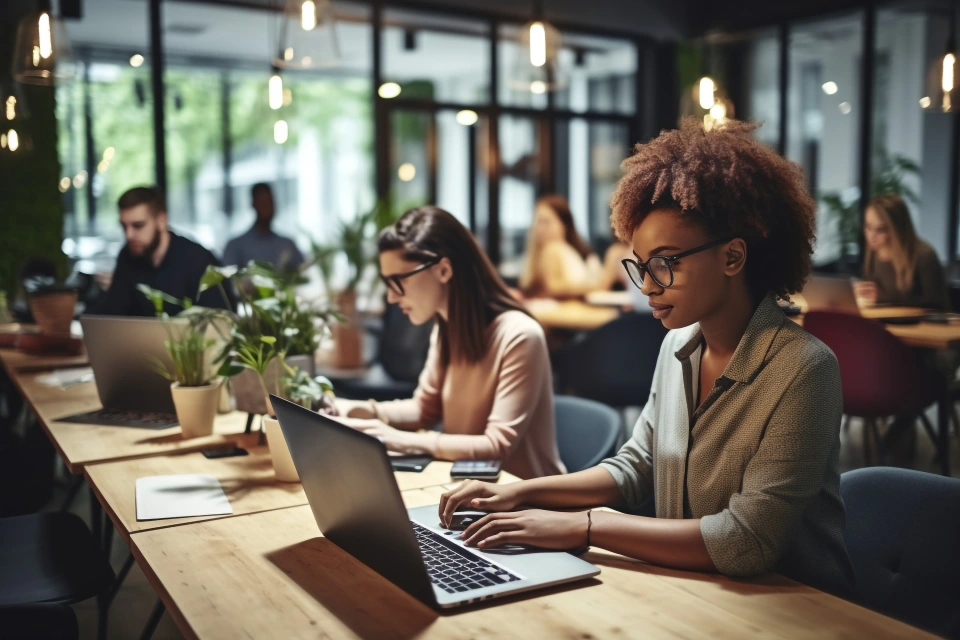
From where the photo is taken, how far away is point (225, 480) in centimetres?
200

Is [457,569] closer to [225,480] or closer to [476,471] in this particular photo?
[476,471]

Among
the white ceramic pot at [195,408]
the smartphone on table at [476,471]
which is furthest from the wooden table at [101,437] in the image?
the smartphone on table at [476,471]

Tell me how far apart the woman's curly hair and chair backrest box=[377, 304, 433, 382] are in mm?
3217

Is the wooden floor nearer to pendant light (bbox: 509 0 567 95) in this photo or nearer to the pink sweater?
the pink sweater

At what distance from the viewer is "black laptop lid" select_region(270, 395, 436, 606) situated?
1241mm

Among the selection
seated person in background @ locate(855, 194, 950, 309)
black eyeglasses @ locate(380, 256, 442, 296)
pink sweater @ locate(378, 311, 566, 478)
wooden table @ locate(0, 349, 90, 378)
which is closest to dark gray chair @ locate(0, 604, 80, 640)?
pink sweater @ locate(378, 311, 566, 478)

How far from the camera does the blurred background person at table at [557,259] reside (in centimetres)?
635

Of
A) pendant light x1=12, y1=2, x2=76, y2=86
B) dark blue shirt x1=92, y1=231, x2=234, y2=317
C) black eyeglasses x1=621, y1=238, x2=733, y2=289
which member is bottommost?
dark blue shirt x1=92, y1=231, x2=234, y2=317

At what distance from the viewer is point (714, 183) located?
57.8 inches

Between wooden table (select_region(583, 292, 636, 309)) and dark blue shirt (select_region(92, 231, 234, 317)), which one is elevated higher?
dark blue shirt (select_region(92, 231, 234, 317))

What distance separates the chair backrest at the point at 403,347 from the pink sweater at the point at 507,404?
2173mm

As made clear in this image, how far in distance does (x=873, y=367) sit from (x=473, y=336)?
241cm

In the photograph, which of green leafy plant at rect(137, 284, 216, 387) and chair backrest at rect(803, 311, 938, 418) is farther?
chair backrest at rect(803, 311, 938, 418)

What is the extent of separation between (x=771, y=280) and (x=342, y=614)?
0.90 metres
